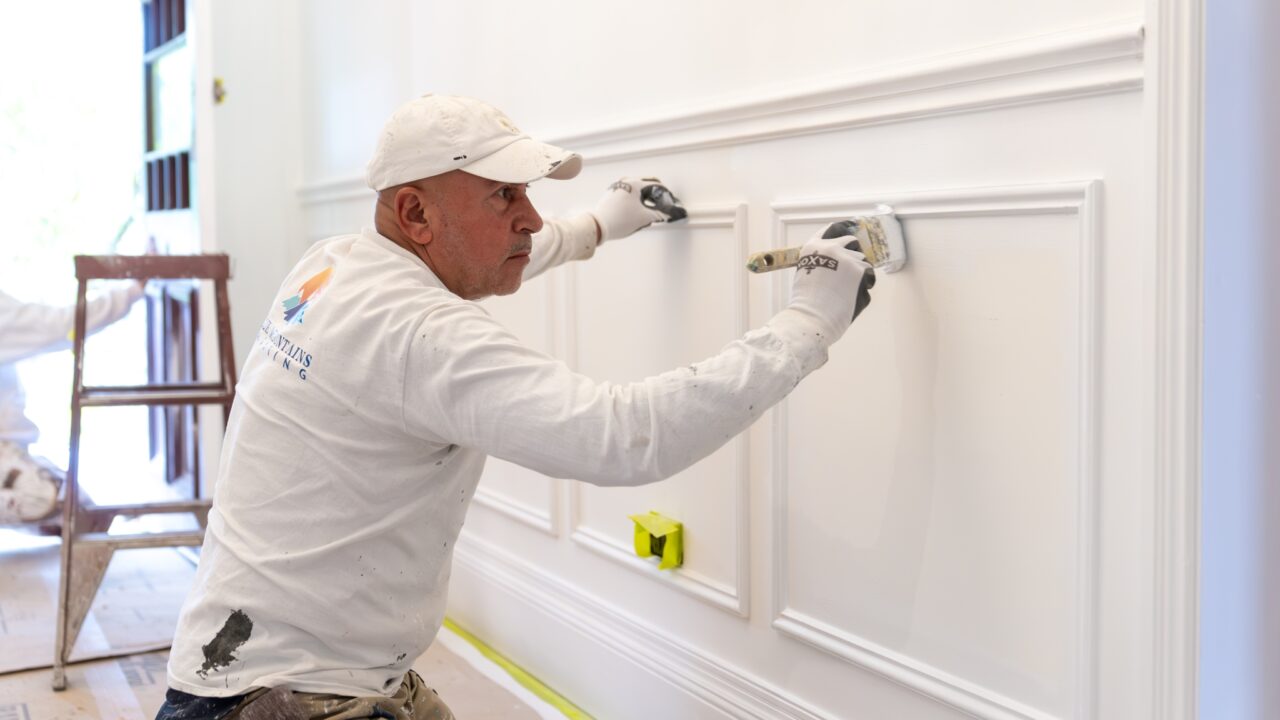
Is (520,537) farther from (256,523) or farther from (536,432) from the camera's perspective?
(536,432)

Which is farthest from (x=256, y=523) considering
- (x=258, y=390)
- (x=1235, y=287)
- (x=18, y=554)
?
(x=18, y=554)

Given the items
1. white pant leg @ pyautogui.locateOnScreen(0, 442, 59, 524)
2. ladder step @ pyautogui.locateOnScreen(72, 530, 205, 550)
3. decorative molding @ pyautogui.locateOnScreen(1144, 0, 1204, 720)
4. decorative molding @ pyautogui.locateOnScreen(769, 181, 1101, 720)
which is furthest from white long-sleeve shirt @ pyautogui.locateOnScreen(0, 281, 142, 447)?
decorative molding @ pyautogui.locateOnScreen(1144, 0, 1204, 720)

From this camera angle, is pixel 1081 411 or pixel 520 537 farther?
pixel 520 537

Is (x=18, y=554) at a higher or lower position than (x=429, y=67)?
lower

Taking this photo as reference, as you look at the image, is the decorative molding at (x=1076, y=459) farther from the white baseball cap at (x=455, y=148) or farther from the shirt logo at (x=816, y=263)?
the white baseball cap at (x=455, y=148)

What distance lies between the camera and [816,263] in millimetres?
1445

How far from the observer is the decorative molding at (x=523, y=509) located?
99.2 inches

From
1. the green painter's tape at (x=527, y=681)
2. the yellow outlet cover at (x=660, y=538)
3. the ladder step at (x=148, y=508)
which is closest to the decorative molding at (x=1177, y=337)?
the yellow outlet cover at (x=660, y=538)

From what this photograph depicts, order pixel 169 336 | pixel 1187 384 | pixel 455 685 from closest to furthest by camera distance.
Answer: pixel 1187 384, pixel 455 685, pixel 169 336

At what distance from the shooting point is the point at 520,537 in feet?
8.84

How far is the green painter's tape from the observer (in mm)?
2383

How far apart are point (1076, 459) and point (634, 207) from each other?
0.94 m

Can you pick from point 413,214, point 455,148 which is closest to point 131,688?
point 413,214

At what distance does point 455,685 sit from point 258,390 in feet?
4.04
